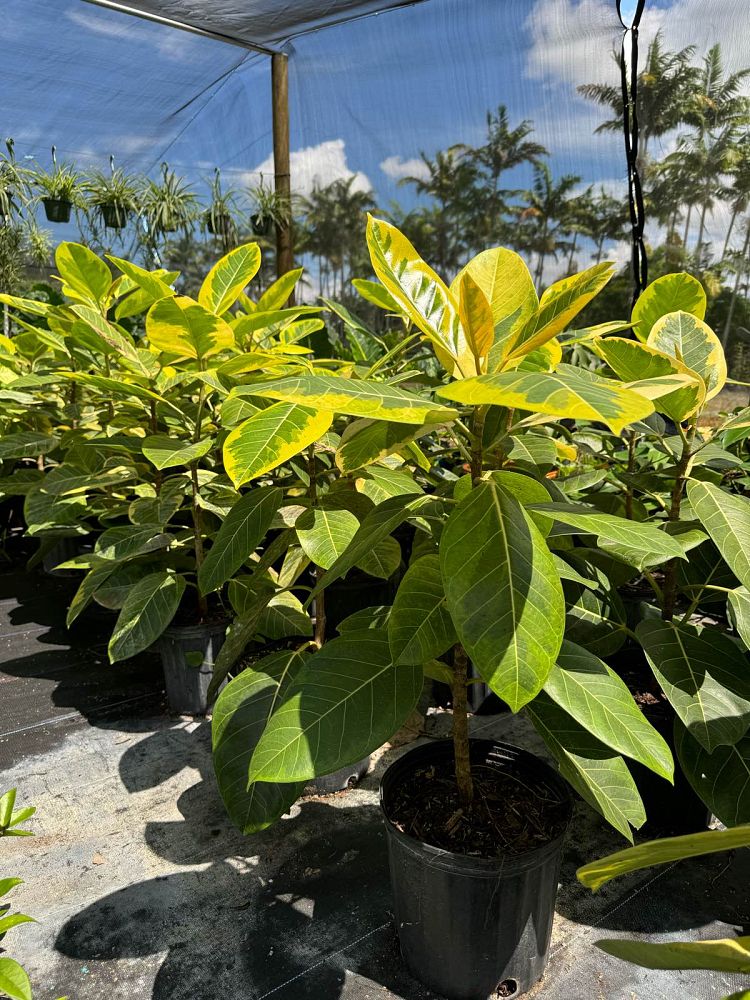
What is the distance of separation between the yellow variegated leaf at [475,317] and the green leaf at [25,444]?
6.22ft

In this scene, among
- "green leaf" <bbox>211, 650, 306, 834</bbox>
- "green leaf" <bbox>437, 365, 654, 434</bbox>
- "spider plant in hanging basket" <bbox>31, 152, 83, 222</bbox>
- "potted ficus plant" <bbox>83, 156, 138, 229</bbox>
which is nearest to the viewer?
"green leaf" <bbox>437, 365, 654, 434</bbox>

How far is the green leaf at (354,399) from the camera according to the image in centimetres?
73

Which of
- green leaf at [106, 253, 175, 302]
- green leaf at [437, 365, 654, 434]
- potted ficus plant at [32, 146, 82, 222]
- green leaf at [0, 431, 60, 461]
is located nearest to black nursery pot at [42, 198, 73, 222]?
potted ficus plant at [32, 146, 82, 222]

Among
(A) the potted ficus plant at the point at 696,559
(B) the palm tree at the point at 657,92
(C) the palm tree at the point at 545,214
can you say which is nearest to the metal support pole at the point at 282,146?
(C) the palm tree at the point at 545,214

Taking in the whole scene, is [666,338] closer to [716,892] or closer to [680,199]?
[716,892]

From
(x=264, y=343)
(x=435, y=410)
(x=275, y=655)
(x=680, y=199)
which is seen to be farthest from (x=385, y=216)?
(x=435, y=410)

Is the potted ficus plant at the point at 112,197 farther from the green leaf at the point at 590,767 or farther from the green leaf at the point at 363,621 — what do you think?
the green leaf at the point at 590,767

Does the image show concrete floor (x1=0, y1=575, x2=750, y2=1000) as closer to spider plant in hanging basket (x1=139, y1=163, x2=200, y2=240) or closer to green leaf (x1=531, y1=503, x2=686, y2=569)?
green leaf (x1=531, y1=503, x2=686, y2=569)

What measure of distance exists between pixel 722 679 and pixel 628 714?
0.35m

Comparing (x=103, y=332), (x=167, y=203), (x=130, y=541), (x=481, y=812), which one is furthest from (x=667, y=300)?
(x=167, y=203)

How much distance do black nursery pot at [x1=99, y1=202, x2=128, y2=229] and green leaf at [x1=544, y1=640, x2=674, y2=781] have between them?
6.37 m

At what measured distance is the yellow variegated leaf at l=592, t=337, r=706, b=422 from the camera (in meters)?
1.14

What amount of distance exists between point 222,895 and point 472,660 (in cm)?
88

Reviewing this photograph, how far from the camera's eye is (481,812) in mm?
1210
